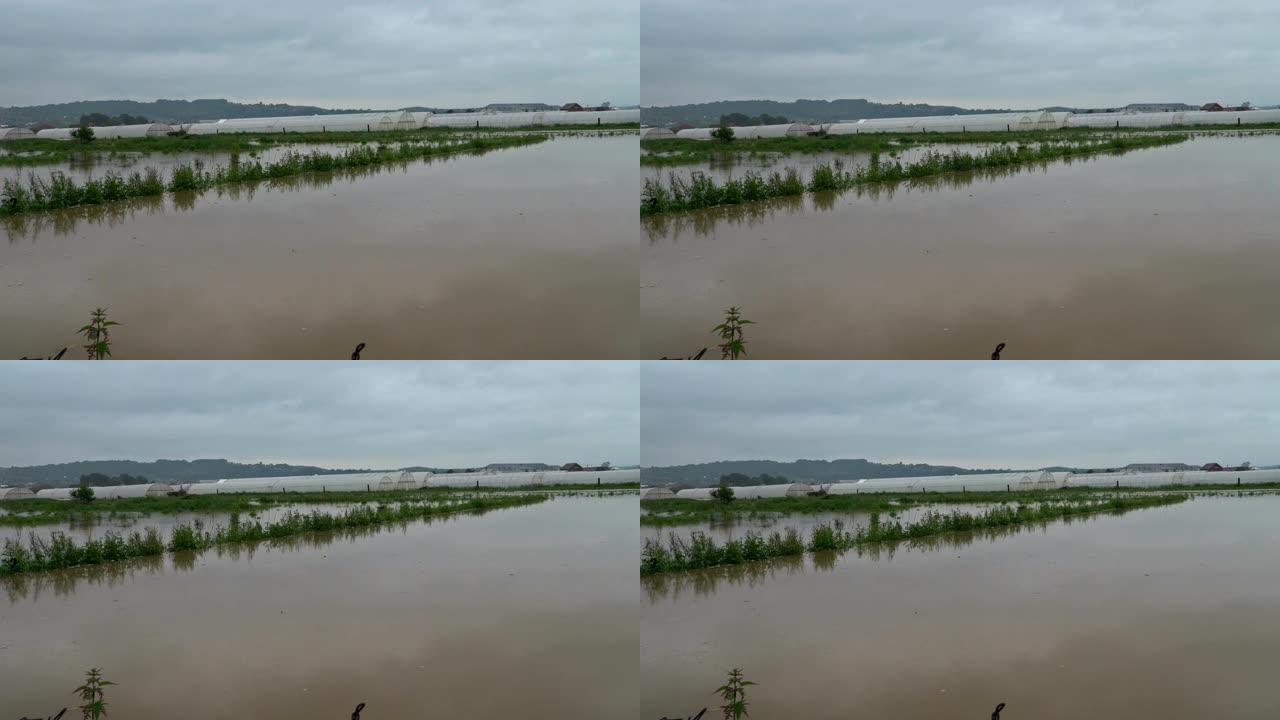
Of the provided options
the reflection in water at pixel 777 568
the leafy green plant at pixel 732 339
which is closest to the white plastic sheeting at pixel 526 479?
the reflection in water at pixel 777 568

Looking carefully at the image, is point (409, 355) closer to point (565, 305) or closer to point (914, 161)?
point (565, 305)

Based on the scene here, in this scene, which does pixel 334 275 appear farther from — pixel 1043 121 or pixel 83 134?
pixel 1043 121

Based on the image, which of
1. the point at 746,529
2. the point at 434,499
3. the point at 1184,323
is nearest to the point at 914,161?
the point at 746,529

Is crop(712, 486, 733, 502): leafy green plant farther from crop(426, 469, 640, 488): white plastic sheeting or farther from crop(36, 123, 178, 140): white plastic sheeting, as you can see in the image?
crop(36, 123, 178, 140): white plastic sheeting

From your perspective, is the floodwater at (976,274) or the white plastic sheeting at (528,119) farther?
the white plastic sheeting at (528,119)

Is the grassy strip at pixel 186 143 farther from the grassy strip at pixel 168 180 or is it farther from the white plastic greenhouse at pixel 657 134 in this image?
the white plastic greenhouse at pixel 657 134
